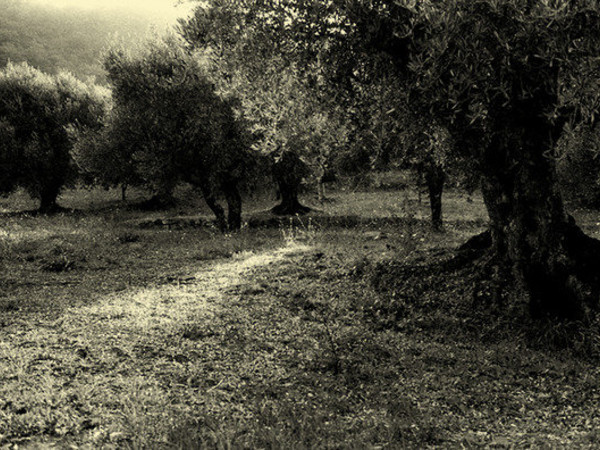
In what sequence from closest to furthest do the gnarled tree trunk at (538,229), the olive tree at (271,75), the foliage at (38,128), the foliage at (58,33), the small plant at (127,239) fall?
the gnarled tree trunk at (538,229) → the olive tree at (271,75) → the small plant at (127,239) → the foliage at (38,128) → the foliage at (58,33)

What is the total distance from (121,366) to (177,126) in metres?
16.5

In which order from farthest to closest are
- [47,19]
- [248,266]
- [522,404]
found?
[47,19] → [248,266] → [522,404]

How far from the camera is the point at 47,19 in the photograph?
101 m

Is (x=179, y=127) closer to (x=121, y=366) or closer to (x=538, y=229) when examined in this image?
(x=121, y=366)

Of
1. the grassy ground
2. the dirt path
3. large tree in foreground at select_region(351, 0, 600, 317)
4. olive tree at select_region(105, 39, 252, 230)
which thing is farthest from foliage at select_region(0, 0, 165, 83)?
large tree in foreground at select_region(351, 0, 600, 317)

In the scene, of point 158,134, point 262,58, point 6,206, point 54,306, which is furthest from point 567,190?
point 6,206

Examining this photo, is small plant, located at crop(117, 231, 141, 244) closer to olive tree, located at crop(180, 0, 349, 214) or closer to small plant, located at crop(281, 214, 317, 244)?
small plant, located at crop(281, 214, 317, 244)

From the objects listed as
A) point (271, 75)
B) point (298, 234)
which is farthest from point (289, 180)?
point (271, 75)

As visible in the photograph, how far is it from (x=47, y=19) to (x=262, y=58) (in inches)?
4710

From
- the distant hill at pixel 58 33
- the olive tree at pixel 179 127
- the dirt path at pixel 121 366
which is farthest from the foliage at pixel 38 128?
the distant hill at pixel 58 33

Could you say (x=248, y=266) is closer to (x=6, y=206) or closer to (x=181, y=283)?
(x=181, y=283)

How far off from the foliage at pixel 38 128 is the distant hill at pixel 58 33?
38404 millimetres

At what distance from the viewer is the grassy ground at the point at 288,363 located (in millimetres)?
4723

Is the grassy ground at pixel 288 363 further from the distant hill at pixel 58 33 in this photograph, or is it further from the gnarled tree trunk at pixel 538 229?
the distant hill at pixel 58 33
